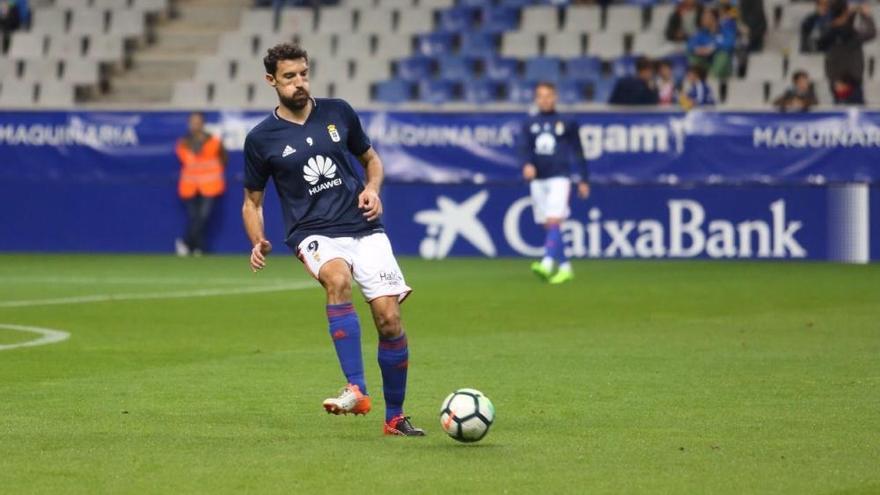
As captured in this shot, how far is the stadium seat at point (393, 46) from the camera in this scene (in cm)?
2786

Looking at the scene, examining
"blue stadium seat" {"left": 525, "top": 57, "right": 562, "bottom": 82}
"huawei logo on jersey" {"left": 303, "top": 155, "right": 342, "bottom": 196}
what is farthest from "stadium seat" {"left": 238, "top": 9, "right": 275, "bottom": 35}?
"huawei logo on jersey" {"left": 303, "top": 155, "right": 342, "bottom": 196}

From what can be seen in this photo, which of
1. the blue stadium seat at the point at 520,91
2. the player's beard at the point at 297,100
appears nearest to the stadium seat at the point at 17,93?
the blue stadium seat at the point at 520,91

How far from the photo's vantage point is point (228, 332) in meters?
15.0

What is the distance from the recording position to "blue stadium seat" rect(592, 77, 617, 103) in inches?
1033

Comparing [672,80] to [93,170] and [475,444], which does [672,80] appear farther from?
[475,444]

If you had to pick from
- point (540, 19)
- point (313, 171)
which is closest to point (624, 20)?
point (540, 19)

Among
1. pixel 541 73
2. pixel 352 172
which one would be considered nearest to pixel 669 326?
pixel 352 172

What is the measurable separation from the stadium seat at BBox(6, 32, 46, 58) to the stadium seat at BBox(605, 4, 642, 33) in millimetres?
9207

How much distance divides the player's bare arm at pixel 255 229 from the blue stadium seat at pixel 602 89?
16.8 meters

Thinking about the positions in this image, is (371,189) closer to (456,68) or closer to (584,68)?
(584,68)

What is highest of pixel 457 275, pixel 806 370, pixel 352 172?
pixel 352 172

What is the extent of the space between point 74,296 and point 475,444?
1083cm

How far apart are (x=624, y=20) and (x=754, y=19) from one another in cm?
214

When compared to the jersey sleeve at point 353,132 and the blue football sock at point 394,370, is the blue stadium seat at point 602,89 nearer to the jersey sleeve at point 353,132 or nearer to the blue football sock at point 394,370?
the jersey sleeve at point 353,132
